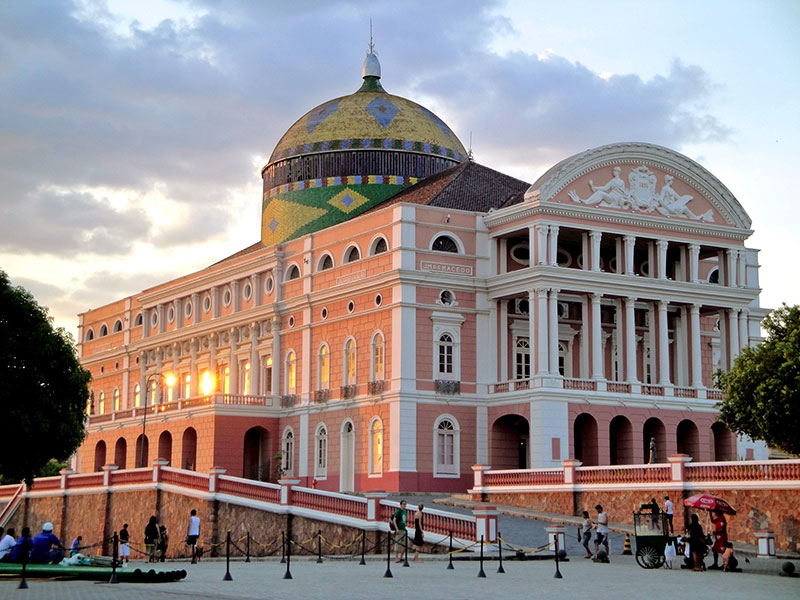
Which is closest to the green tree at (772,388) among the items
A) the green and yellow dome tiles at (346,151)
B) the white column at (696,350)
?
the white column at (696,350)

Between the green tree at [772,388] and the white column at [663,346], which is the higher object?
the white column at [663,346]

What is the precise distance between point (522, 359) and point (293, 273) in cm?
1160

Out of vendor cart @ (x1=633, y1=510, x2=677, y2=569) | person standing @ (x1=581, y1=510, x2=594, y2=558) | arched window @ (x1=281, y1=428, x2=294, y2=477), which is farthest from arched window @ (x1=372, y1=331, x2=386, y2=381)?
vendor cart @ (x1=633, y1=510, x2=677, y2=569)

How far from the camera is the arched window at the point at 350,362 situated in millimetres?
53062

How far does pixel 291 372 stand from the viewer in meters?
57.4

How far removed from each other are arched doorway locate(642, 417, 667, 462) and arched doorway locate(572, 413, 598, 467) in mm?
2289

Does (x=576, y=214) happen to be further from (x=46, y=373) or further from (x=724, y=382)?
(x=46, y=373)

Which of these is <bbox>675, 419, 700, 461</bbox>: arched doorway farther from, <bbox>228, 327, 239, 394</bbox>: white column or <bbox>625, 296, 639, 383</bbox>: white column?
<bbox>228, 327, 239, 394</bbox>: white column

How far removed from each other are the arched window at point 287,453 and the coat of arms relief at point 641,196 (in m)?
15.9

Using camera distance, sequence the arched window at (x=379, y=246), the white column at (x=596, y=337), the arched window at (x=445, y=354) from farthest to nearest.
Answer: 1. the arched window at (x=379, y=246)
2. the arched window at (x=445, y=354)
3. the white column at (x=596, y=337)

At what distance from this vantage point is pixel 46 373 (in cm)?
4831

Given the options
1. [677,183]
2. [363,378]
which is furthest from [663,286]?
[363,378]

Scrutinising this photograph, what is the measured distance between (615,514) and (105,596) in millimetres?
20818

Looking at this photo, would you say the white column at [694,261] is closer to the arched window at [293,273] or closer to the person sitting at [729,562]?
the arched window at [293,273]
